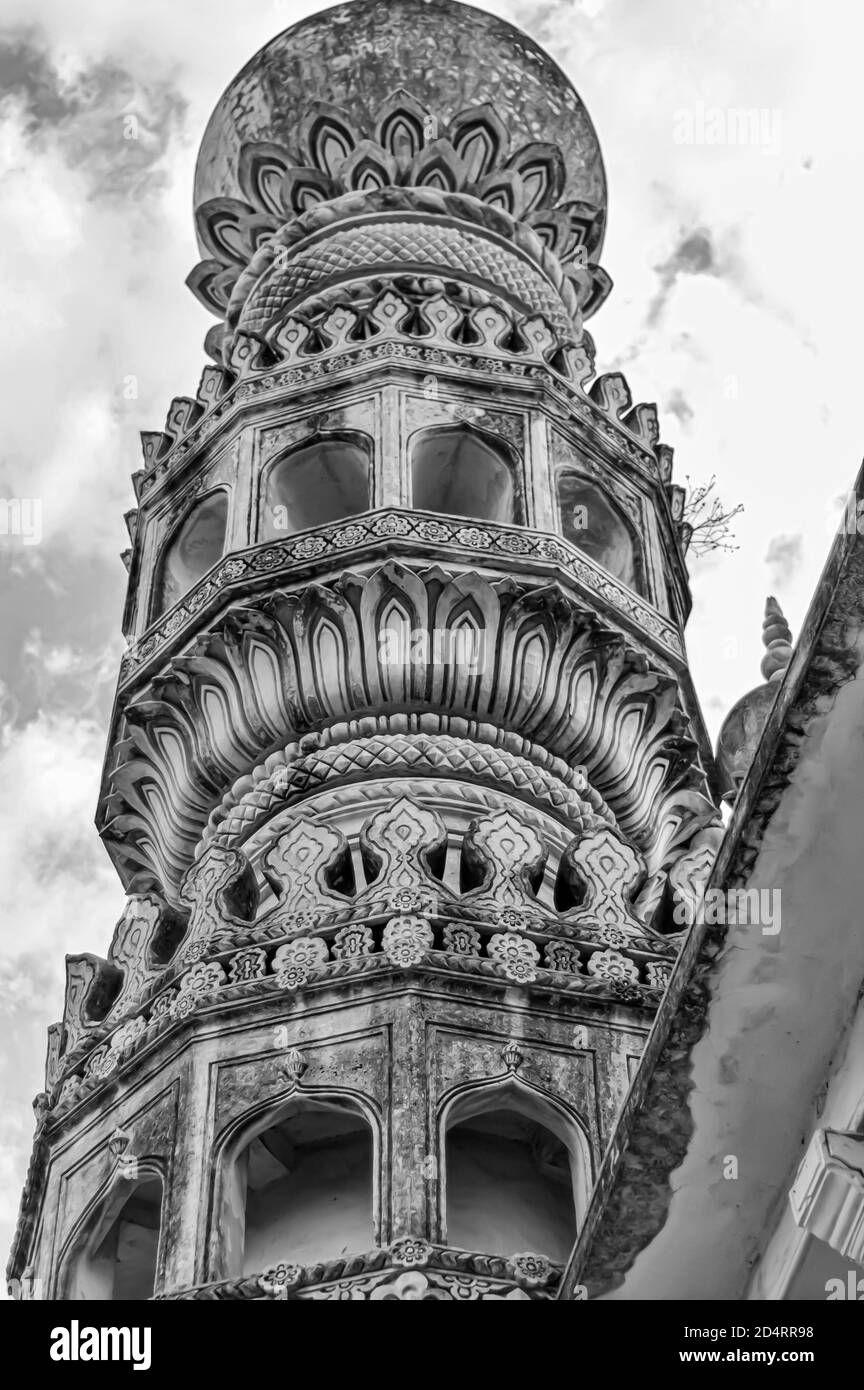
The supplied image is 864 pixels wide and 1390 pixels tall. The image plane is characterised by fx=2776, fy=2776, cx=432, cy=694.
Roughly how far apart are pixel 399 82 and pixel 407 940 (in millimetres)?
11657

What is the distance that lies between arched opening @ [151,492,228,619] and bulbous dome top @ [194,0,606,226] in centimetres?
551

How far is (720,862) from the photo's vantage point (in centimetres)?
818

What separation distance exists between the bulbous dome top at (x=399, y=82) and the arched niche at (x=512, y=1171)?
38.6ft

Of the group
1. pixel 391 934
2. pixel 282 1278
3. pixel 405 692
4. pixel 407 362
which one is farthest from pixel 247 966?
pixel 407 362

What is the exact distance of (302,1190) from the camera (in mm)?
13297

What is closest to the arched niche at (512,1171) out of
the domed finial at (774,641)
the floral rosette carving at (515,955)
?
the floral rosette carving at (515,955)

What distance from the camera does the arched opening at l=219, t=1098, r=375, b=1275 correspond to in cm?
1277

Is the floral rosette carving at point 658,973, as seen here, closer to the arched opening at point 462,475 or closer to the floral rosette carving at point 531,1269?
the floral rosette carving at point 531,1269

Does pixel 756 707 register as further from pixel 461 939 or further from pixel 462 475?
pixel 462 475

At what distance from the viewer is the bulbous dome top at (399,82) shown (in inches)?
917

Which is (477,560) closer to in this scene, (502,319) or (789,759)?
(502,319)

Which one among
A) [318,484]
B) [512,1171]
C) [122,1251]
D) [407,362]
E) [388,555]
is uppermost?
[407,362]

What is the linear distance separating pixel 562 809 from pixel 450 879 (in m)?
1.59

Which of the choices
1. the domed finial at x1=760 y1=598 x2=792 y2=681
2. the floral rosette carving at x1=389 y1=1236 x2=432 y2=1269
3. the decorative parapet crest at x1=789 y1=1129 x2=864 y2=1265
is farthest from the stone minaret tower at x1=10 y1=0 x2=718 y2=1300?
the decorative parapet crest at x1=789 y1=1129 x2=864 y2=1265
